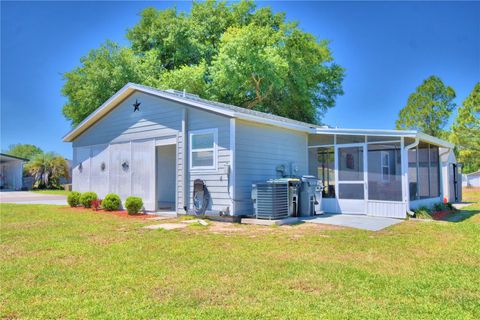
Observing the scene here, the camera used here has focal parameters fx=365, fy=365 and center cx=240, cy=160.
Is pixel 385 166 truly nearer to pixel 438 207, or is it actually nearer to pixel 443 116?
pixel 438 207

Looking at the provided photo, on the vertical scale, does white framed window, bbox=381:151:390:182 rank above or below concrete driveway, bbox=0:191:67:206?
above

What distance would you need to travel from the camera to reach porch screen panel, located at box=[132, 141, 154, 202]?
464 inches

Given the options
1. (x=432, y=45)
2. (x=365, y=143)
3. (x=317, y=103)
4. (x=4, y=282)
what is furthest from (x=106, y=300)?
(x=317, y=103)

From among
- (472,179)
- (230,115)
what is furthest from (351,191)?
(472,179)

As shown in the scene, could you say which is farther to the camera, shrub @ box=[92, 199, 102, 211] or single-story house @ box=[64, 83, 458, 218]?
shrub @ box=[92, 199, 102, 211]

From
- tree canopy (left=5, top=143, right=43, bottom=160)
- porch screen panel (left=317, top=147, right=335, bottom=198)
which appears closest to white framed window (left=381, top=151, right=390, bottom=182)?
porch screen panel (left=317, top=147, right=335, bottom=198)

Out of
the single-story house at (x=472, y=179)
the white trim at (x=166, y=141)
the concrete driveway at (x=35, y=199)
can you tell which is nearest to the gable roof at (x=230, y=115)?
the white trim at (x=166, y=141)

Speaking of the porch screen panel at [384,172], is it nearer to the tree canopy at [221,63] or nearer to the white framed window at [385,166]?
the white framed window at [385,166]

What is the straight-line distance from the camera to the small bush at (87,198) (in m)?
13.3

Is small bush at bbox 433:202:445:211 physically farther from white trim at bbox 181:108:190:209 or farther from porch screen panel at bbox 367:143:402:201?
white trim at bbox 181:108:190:209

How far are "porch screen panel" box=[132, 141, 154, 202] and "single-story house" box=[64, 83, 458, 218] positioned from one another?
3 centimetres

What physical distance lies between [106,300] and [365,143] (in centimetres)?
885

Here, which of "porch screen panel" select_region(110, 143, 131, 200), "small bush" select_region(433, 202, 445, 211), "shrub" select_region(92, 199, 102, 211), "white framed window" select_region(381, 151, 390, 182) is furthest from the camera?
"shrub" select_region(92, 199, 102, 211)

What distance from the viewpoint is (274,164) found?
1077cm
